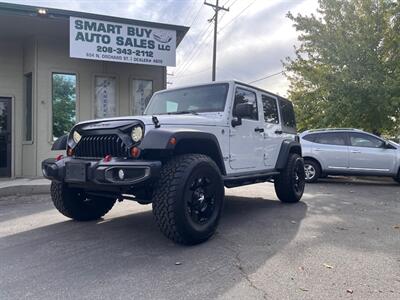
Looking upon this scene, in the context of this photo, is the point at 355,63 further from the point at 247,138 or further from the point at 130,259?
the point at 130,259

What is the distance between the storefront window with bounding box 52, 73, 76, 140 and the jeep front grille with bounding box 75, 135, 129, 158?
6.39 meters

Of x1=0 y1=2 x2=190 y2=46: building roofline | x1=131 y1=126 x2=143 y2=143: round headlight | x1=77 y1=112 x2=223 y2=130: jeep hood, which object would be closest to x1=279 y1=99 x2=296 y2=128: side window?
x1=77 y1=112 x2=223 y2=130: jeep hood

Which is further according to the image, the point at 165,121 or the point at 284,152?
the point at 284,152

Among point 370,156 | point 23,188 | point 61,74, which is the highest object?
point 61,74

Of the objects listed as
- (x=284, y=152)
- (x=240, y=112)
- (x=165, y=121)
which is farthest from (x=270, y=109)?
(x=165, y=121)

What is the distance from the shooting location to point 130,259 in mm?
3865

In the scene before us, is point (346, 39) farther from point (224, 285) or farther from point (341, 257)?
point (224, 285)

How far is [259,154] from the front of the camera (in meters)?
6.08

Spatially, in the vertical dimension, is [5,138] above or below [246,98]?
below

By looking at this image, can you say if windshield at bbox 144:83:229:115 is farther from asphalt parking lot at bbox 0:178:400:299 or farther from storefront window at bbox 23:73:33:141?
storefront window at bbox 23:73:33:141

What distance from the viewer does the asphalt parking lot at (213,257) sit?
3.11 metres

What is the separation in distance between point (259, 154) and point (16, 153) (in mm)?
7688

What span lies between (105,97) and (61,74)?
135cm

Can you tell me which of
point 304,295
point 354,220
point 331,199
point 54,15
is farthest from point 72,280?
point 54,15
